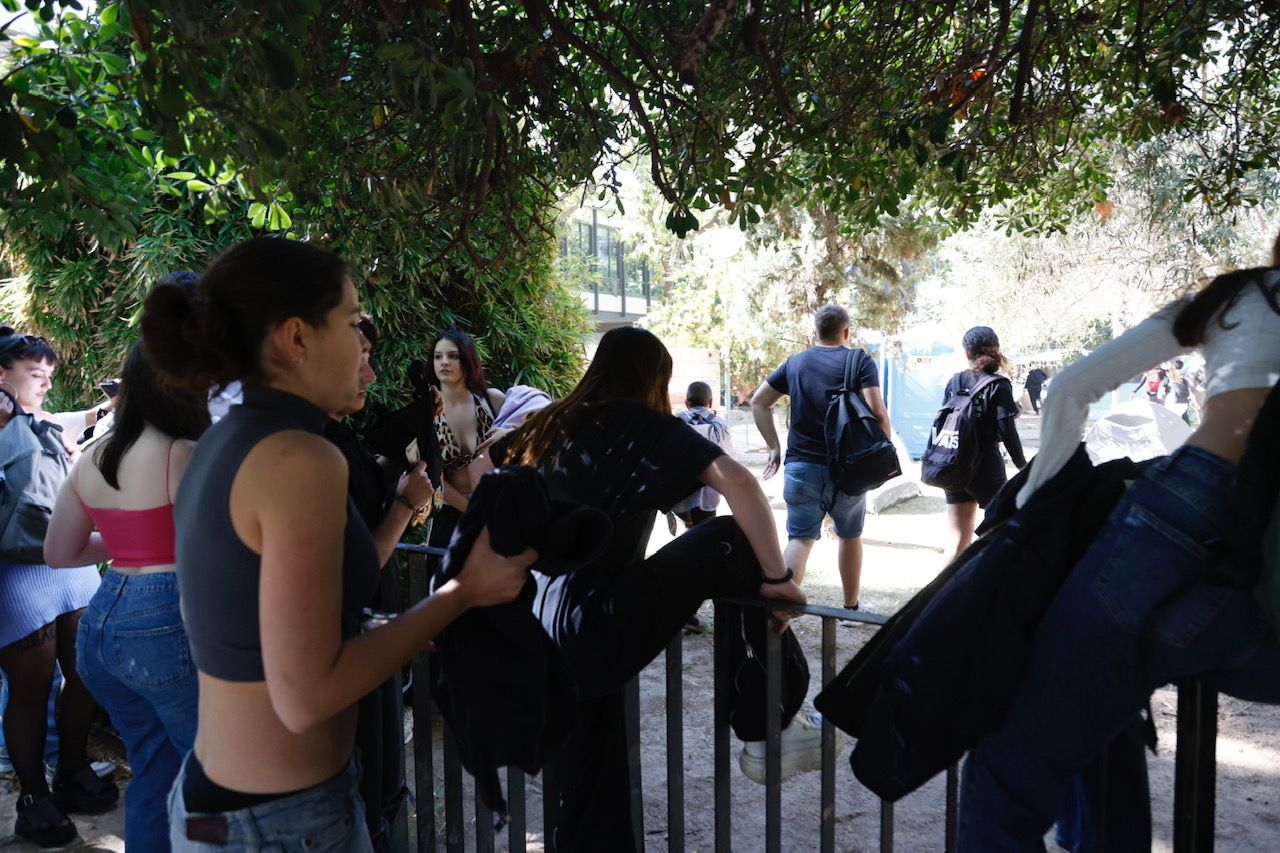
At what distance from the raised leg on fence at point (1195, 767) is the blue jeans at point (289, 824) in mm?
1591

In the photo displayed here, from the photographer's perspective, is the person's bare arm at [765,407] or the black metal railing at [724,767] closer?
the black metal railing at [724,767]

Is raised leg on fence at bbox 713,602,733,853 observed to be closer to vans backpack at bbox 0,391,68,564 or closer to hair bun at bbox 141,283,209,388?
hair bun at bbox 141,283,209,388

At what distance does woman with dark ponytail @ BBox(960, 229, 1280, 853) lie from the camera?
5.57ft

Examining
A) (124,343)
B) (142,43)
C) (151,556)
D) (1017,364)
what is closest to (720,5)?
(142,43)

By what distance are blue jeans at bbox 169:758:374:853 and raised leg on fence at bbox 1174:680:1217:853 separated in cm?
159

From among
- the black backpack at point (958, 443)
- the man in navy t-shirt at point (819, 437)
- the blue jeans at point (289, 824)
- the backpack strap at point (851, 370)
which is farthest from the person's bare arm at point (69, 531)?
the black backpack at point (958, 443)

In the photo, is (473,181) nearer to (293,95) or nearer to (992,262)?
(293,95)

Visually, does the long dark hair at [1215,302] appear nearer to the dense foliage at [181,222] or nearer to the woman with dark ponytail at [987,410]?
the dense foliage at [181,222]

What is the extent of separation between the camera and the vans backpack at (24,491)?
12.5ft

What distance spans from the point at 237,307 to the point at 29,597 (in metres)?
3.07

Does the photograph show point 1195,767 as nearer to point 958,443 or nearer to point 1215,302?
point 1215,302

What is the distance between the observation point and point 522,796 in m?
2.85

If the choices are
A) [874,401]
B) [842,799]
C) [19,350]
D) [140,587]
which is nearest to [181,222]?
[19,350]

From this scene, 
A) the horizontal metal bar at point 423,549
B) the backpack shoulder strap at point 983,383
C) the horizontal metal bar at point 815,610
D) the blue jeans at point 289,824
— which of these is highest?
the backpack shoulder strap at point 983,383
